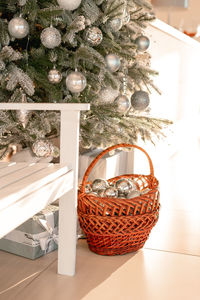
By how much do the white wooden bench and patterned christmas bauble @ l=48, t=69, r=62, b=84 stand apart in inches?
11.1

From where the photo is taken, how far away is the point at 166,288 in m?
1.31

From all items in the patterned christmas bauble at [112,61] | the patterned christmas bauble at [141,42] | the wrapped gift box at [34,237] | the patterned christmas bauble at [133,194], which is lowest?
the wrapped gift box at [34,237]

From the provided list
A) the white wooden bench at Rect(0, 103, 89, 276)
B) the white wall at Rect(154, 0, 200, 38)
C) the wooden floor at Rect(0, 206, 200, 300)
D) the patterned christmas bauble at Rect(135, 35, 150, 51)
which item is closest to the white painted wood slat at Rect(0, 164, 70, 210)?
the white wooden bench at Rect(0, 103, 89, 276)

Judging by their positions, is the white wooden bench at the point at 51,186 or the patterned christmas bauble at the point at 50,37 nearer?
the white wooden bench at the point at 51,186

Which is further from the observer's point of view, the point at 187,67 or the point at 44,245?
the point at 187,67

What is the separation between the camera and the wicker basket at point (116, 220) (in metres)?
1.47

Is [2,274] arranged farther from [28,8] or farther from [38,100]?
[28,8]

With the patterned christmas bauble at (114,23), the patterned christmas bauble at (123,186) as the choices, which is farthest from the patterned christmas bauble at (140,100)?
the patterned christmas bauble at (123,186)

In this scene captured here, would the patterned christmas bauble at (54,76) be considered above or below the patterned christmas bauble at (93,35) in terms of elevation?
below

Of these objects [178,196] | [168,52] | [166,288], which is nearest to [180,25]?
[168,52]

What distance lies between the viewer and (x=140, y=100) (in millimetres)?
1964

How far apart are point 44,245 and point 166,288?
0.45 m

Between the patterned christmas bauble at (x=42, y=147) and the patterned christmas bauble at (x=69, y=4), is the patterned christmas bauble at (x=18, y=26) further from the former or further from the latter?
the patterned christmas bauble at (x=42, y=147)

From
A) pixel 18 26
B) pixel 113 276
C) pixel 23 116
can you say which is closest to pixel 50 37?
pixel 18 26
